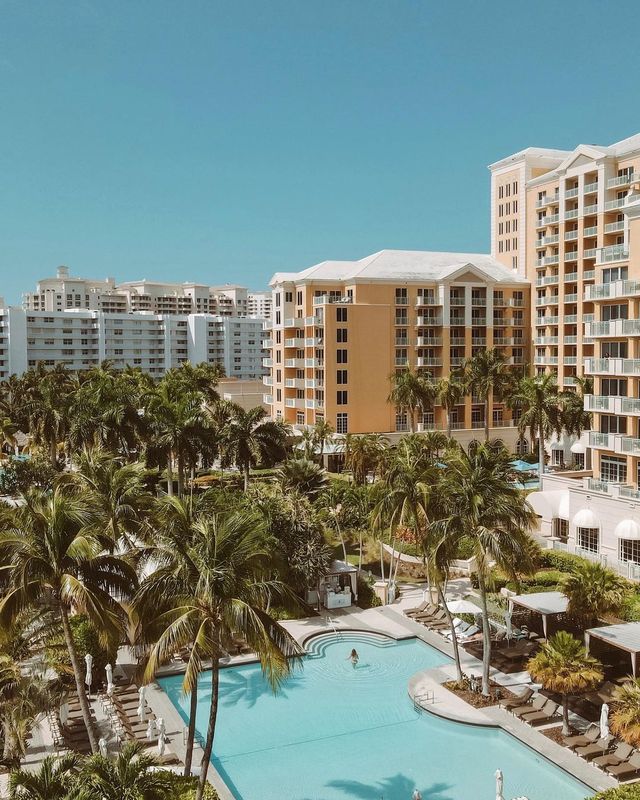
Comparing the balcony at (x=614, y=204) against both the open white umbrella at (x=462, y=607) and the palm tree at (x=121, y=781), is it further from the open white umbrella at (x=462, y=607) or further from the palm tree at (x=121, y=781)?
the palm tree at (x=121, y=781)

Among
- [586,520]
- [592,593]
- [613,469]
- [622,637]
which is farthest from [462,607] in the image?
[613,469]

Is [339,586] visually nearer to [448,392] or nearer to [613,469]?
[613,469]

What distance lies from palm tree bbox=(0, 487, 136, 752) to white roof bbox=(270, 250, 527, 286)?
53186 millimetres

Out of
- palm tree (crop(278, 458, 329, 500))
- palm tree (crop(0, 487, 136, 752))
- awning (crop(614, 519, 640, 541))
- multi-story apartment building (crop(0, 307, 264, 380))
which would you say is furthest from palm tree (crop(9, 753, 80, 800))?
multi-story apartment building (crop(0, 307, 264, 380))

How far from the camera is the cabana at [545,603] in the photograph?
93.6 feet

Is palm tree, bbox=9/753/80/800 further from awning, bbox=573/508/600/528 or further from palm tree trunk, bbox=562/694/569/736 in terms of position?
awning, bbox=573/508/600/528

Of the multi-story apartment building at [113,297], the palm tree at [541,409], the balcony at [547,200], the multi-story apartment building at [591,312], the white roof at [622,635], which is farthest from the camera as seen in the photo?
the multi-story apartment building at [113,297]

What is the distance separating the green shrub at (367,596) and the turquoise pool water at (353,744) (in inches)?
232

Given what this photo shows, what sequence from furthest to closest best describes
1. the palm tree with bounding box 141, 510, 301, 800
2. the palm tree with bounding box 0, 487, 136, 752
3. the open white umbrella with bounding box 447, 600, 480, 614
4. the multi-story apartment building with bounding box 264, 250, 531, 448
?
the multi-story apartment building with bounding box 264, 250, 531, 448
the open white umbrella with bounding box 447, 600, 480, 614
the palm tree with bounding box 0, 487, 136, 752
the palm tree with bounding box 141, 510, 301, 800

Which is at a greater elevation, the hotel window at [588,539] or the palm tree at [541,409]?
the palm tree at [541,409]

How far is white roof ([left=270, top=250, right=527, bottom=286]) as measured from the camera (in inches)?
2800

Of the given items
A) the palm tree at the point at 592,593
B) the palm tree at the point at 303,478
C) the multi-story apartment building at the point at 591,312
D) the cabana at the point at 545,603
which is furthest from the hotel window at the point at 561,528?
the palm tree at the point at 592,593

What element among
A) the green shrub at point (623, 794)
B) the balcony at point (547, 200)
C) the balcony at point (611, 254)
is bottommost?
the green shrub at point (623, 794)

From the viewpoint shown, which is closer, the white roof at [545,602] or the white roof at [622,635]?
the white roof at [622,635]
